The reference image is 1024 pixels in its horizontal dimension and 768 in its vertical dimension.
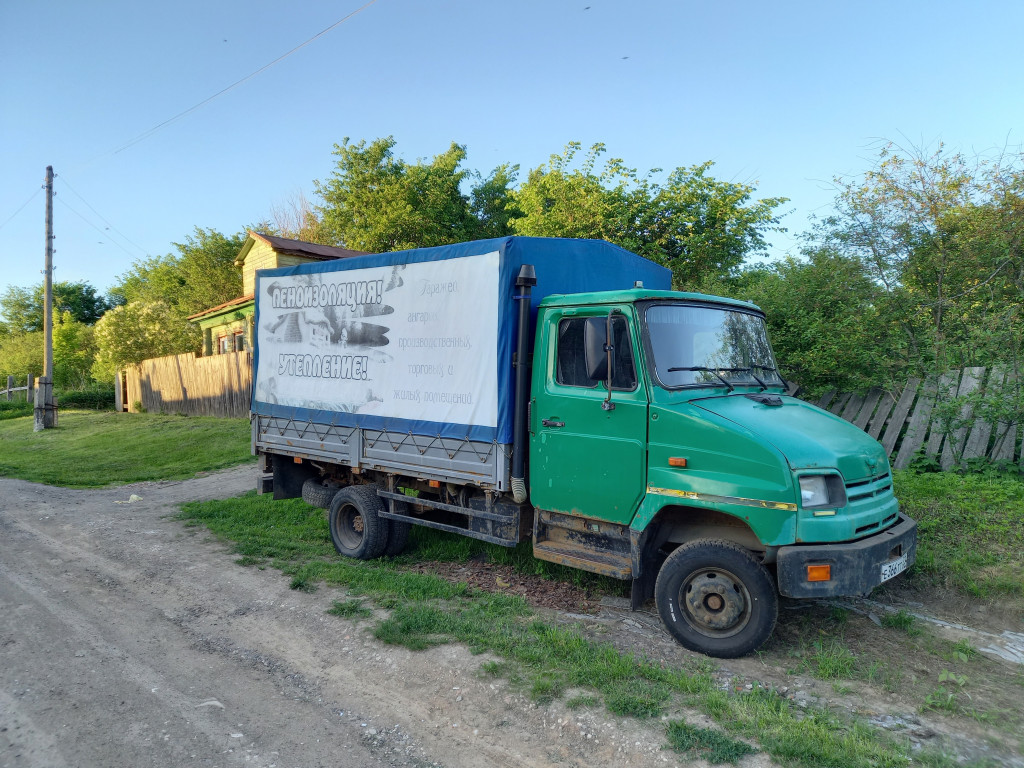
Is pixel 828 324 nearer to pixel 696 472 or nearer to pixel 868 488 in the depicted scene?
pixel 868 488

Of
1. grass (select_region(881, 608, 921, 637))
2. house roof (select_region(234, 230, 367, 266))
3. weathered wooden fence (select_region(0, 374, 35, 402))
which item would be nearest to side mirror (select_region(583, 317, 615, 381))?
grass (select_region(881, 608, 921, 637))

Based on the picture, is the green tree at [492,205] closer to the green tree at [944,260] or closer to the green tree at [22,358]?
the green tree at [944,260]

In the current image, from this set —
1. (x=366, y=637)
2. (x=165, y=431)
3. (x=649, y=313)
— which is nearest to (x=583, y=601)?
A: (x=366, y=637)

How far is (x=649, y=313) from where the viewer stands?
5.12m

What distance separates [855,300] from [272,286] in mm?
7389

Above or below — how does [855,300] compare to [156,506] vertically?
above

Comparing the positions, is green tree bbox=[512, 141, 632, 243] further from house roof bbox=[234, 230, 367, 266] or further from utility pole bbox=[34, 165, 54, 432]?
utility pole bbox=[34, 165, 54, 432]

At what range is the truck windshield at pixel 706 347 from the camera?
16.7 ft

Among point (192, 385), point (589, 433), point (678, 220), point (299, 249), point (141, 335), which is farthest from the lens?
point (141, 335)

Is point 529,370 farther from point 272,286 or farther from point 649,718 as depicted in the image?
point 272,286

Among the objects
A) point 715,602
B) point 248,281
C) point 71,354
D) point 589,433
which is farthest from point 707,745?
point 71,354

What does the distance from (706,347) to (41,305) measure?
62.5 meters

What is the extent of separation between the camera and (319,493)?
7.95m

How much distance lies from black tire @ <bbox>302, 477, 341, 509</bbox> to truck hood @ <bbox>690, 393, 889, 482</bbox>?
475 cm
